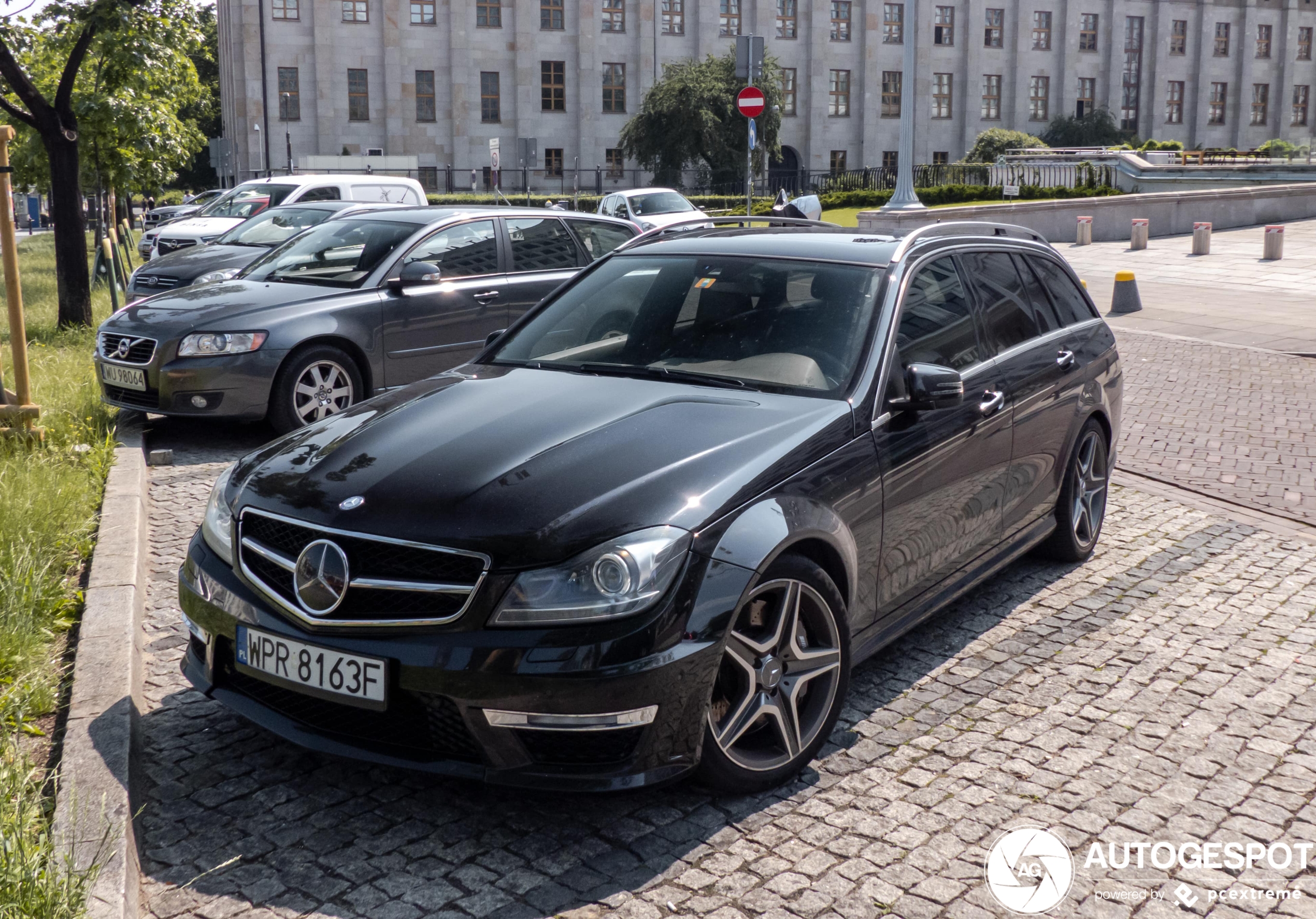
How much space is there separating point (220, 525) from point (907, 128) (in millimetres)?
25304

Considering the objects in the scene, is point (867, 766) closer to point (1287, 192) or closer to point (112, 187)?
point (112, 187)

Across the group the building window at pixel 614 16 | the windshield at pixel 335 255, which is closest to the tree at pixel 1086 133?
the building window at pixel 614 16

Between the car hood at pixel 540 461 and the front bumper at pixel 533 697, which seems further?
the car hood at pixel 540 461

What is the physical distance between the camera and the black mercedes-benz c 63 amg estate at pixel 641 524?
10.6ft

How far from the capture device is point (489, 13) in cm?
6256

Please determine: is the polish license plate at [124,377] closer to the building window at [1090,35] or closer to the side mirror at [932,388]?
the side mirror at [932,388]

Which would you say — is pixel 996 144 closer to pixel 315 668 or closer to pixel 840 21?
pixel 840 21

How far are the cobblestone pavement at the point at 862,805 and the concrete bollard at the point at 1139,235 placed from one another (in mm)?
24700

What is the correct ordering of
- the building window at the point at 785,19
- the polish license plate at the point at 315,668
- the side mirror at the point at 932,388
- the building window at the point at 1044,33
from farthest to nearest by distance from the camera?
the building window at the point at 1044,33
the building window at the point at 785,19
the side mirror at the point at 932,388
the polish license plate at the point at 315,668

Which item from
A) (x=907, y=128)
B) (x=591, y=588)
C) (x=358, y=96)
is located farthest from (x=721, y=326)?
(x=358, y=96)

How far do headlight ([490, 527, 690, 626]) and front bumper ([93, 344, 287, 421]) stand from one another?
18.7 ft

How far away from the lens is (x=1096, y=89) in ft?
247

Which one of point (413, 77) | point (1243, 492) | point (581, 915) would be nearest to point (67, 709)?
point (581, 915)

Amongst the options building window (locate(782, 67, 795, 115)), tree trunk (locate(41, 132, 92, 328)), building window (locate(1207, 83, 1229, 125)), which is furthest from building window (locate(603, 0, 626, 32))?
tree trunk (locate(41, 132, 92, 328))
